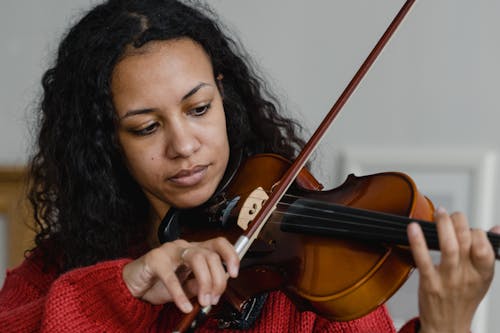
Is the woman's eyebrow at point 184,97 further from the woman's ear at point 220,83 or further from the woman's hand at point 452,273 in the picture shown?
the woman's hand at point 452,273

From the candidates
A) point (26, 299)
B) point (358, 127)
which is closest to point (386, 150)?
point (358, 127)

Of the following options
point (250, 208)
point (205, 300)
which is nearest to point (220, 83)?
point (250, 208)

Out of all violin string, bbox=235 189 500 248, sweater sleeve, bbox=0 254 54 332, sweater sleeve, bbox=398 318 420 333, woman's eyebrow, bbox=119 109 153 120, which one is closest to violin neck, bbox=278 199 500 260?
violin string, bbox=235 189 500 248

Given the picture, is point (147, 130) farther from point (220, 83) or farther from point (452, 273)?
point (452, 273)

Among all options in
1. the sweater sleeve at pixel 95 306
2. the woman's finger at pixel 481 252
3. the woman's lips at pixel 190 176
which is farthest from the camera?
the woman's lips at pixel 190 176

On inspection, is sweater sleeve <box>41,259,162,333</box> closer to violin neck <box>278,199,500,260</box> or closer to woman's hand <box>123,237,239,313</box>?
woman's hand <box>123,237,239,313</box>

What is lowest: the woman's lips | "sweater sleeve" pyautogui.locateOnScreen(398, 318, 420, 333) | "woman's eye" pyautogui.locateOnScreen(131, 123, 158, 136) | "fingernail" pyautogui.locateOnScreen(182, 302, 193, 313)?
"sweater sleeve" pyautogui.locateOnScreen(398, 318, 420, 333)

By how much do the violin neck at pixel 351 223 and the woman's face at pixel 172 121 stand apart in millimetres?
128

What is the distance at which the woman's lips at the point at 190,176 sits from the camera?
0.93m

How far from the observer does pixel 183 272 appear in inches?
31.1

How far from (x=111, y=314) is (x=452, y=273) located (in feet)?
1.30

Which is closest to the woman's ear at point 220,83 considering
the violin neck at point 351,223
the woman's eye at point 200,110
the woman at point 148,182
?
the woman at point 148,182

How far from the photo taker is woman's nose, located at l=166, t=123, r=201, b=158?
913 mm

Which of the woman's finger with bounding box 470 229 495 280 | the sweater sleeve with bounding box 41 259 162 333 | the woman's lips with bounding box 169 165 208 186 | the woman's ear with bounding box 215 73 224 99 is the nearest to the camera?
the woman's finger with bounding box 470 229 495 280
